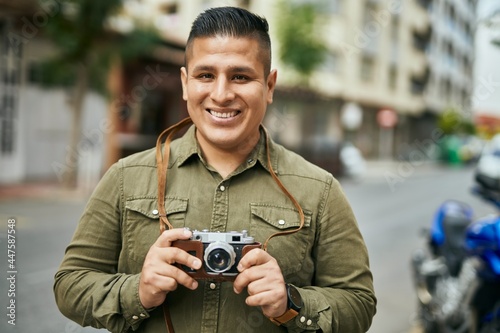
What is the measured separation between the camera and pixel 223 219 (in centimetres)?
140

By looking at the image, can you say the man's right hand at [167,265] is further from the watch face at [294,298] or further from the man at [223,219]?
the watch face at [294,298]

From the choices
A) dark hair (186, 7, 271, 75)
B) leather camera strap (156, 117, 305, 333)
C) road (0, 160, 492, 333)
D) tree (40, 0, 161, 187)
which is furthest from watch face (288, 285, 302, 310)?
tree (40, 0, 161, 187)

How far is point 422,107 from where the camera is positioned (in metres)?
24.3

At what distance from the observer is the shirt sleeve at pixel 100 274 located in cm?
134

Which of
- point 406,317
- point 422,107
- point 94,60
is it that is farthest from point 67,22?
point 422,107

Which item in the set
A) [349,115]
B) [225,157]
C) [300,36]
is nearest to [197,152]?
[225,157]

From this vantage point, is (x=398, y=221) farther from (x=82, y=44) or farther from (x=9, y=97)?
(x=9, y=97)

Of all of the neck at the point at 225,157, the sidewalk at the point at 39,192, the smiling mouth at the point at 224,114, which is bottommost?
the sidewalk at the point at 39,192

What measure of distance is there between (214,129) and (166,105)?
Answer: 14898 millimetres

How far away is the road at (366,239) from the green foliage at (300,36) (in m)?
4.21

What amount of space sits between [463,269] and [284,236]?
2.57 m

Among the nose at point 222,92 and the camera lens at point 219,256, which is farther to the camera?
the nose at point 222,92

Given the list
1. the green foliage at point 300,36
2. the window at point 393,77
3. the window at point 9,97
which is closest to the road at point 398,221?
the green foliage at point 300,36

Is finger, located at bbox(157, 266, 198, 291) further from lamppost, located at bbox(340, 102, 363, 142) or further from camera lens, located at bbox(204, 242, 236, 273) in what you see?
lamppost, located at bbox(340, 102, 363, 142)
